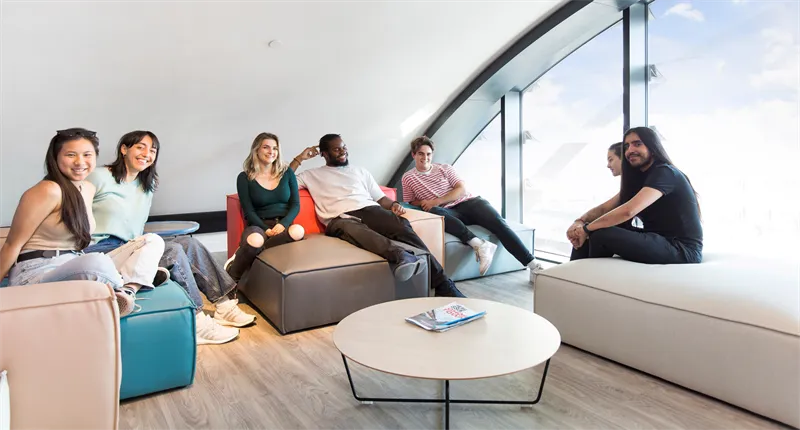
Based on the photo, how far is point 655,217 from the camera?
2.79 meters

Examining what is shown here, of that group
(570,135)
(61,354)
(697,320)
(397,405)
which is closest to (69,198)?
(61,354)

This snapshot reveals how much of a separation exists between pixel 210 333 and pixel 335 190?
1.41 m

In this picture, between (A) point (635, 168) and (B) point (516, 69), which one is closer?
(A) point (635, 168)

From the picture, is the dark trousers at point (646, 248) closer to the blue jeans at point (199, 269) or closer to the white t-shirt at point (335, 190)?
the white t-shirt at point (335, 190)

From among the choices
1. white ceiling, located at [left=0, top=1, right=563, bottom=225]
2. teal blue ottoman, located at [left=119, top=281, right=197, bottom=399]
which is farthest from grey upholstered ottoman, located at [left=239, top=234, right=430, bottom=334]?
white ceiling, located at [left=0, top=1, right=563, bottom=225]

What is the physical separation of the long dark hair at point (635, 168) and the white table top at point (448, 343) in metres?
1.24

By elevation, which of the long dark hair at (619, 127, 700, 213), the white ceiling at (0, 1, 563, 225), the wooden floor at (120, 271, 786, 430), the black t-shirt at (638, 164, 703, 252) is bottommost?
the wooden floor at (120, 271, 786, 430)

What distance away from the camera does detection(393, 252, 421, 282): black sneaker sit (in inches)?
117

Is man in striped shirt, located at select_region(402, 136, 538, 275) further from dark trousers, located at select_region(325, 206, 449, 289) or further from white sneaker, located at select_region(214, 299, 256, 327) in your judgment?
Result: white sneaker, located at select_region(214, 299, 256, 327)

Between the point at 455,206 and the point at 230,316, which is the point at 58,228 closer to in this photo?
the point at 230,316

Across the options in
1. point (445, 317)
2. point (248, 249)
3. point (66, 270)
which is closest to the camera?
point (66, 270)

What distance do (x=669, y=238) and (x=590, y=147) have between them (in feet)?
6.65

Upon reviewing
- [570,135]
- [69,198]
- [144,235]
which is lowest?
[144,235]

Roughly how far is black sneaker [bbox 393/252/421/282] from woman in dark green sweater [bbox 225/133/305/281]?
2.43ft
